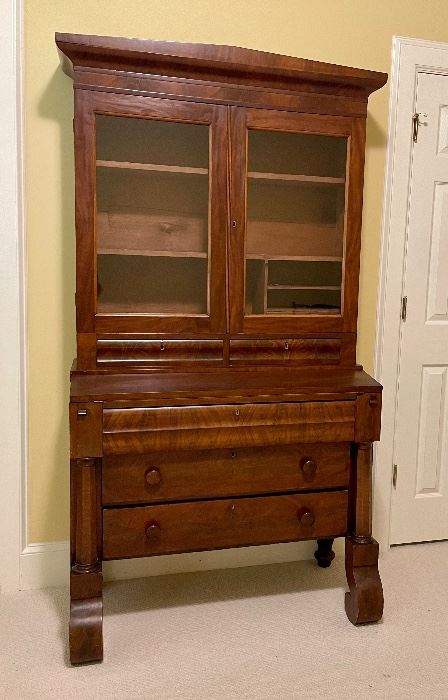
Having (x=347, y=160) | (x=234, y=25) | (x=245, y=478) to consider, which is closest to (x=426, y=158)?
(x=347, y=160)

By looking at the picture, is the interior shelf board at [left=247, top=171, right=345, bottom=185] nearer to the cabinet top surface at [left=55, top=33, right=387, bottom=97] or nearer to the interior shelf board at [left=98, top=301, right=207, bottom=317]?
the cabinet top surface at [left=55, top=33, right=387, bottom=97]

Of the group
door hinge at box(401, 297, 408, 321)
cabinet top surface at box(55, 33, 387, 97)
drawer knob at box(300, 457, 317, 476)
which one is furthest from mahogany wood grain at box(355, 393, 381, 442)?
cabinet top surface at box(55, 33, 387, 97)

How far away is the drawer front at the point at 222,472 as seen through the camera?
1.83 m

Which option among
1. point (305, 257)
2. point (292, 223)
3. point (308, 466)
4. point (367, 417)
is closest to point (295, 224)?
point (292, 223)

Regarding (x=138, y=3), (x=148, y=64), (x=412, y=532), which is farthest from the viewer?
(x=412, y=532)

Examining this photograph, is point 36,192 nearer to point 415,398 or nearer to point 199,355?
point 199,355

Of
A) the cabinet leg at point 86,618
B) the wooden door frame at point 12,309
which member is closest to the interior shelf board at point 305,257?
the wooden door frame at point 12,309

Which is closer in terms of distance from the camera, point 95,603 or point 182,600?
point 95,603

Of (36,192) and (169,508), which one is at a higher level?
(36,192)

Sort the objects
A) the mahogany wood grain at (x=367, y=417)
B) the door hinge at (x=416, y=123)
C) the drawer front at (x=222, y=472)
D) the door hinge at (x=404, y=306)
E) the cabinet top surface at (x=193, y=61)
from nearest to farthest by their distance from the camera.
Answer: the cabinet top surface at (x=193, y=61), the drawer front at (x=222, y=472), the mahogany wood grain at (x=367, y=417), the door hinge at (x=416, y=123), the door hinge at (x=404, y=306)

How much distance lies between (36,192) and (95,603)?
4.64 ft

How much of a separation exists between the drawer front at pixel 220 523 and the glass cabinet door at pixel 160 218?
1.94 ft

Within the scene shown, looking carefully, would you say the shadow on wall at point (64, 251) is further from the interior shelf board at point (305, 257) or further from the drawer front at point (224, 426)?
the interior shelf board at point (305, 257)

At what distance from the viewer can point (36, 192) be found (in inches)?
83.1
